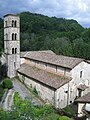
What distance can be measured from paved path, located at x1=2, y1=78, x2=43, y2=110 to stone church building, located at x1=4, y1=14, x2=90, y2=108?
1254 millimetres

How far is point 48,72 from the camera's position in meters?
37.0

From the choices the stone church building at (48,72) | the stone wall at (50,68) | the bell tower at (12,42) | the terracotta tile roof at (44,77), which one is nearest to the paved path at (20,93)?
the stone church building at (48,72)

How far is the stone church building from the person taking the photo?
31750mm

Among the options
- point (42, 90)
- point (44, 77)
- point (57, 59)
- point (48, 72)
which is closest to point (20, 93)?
point (42, 90)

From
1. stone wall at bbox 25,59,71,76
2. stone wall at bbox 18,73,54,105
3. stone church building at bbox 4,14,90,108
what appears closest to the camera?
stone church building at bbox 4,14,90,108

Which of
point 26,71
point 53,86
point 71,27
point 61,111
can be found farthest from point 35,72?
point 71,27

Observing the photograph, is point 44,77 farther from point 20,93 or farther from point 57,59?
point 20,93

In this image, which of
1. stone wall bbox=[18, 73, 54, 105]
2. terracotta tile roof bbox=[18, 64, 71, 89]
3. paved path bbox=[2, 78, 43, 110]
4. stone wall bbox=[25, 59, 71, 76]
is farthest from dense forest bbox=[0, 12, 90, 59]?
paved path bbox=[2, 78, 43, 110]

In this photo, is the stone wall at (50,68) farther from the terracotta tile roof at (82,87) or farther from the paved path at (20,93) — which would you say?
the paved path at (20,93)

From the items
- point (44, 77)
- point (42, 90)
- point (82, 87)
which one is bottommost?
point (42, 90)

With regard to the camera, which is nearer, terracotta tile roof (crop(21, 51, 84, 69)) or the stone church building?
the stone church building

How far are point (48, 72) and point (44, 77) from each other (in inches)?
78.6

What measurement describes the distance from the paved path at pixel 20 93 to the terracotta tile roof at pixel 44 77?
2.58 m

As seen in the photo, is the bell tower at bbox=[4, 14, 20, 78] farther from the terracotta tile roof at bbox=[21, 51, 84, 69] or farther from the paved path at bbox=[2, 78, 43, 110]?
the terracotta tile roof at bbox=[21, 51, 84, 69]
